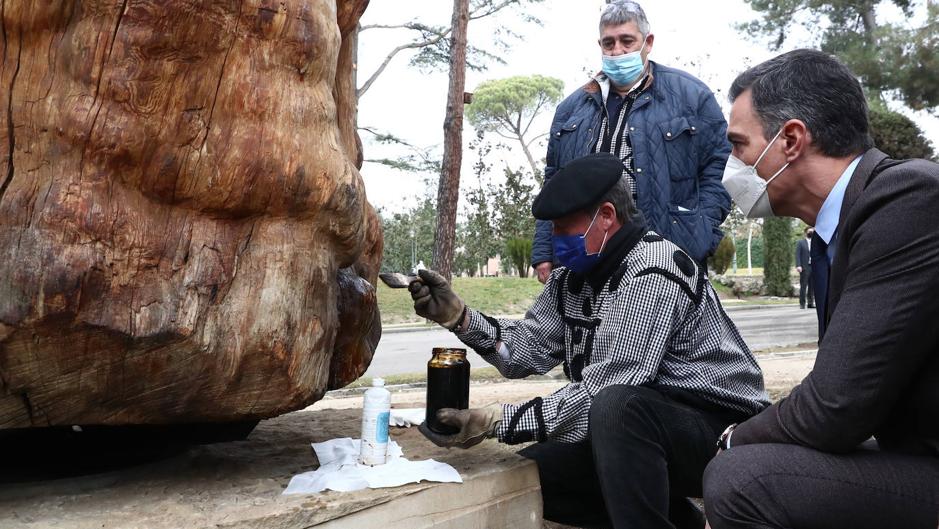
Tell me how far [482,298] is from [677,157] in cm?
1341

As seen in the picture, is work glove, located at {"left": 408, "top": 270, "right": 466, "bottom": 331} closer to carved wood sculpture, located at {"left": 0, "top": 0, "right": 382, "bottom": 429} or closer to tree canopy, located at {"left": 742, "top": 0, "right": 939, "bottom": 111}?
carved wood sculpture, located at {"left": 0, "top": 0, "right": 382, "bottom": 429}

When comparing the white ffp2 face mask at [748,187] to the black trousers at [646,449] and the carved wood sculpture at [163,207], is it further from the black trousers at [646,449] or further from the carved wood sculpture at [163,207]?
the carved wood sculpture at [163,207]

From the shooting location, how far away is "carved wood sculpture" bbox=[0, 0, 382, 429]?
197 centimetres

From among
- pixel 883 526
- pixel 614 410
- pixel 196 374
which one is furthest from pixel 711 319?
pixel 196 374

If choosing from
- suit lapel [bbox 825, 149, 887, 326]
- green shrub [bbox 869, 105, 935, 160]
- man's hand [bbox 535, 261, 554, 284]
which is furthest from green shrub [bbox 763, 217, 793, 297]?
suit lapel [bbox 825, 149, 887, 326]

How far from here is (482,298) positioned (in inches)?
661

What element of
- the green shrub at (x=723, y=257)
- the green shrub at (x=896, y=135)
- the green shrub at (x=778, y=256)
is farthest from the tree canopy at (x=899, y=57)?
the green shrub at (x=723, y=257)

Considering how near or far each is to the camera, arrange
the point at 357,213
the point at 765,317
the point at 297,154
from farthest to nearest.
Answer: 1. the point at 765,317
2. the point at 357,213
3. the point at 297,154

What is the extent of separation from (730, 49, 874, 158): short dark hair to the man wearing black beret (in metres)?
0.67

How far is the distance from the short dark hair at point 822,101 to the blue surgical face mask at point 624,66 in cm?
155

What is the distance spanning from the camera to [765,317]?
1382 centimetres

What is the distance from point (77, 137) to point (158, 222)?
10.7 inches

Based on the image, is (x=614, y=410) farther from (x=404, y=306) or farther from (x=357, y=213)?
(x=404, y=306)

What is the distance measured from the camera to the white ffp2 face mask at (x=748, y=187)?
6.98 feet
